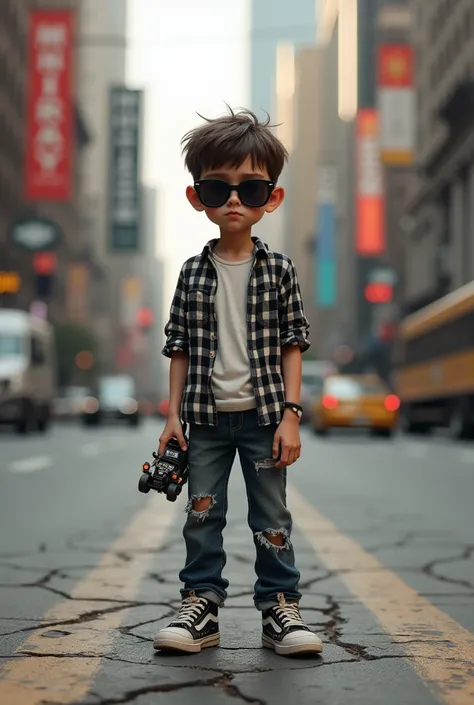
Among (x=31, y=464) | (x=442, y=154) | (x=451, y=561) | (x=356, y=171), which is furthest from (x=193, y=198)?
(x=356, y=171)

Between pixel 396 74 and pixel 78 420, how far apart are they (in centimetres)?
2194

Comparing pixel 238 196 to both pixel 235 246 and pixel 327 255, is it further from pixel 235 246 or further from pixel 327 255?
pixel 327 255

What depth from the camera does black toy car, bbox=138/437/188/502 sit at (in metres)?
4.10

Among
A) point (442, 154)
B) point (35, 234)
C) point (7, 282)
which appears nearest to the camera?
point (442, 154)

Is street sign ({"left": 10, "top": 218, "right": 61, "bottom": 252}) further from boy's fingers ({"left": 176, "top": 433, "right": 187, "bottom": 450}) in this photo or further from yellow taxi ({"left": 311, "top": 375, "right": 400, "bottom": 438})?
boy's fingers ({"left": 176, "top": 433, "right": 187, "bottom": 450})

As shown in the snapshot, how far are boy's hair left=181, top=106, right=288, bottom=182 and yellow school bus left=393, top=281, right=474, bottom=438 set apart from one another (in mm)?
19439

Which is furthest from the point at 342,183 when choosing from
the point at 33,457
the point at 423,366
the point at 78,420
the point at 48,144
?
the point at 33,457

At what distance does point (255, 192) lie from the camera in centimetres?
427

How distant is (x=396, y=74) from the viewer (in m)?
45.1

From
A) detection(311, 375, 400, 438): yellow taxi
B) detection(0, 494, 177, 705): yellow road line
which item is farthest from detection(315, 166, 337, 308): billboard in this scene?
detection(0, 494, 177, 705): yellow road line

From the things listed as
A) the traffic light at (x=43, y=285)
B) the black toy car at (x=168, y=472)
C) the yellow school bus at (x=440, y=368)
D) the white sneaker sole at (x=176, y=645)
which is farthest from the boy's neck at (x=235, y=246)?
the traffic light at (x=43, y=285)

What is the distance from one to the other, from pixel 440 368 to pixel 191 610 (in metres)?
23.4

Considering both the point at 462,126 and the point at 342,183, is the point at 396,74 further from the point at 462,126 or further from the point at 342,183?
the point at 342,183

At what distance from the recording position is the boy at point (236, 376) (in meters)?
4.18
